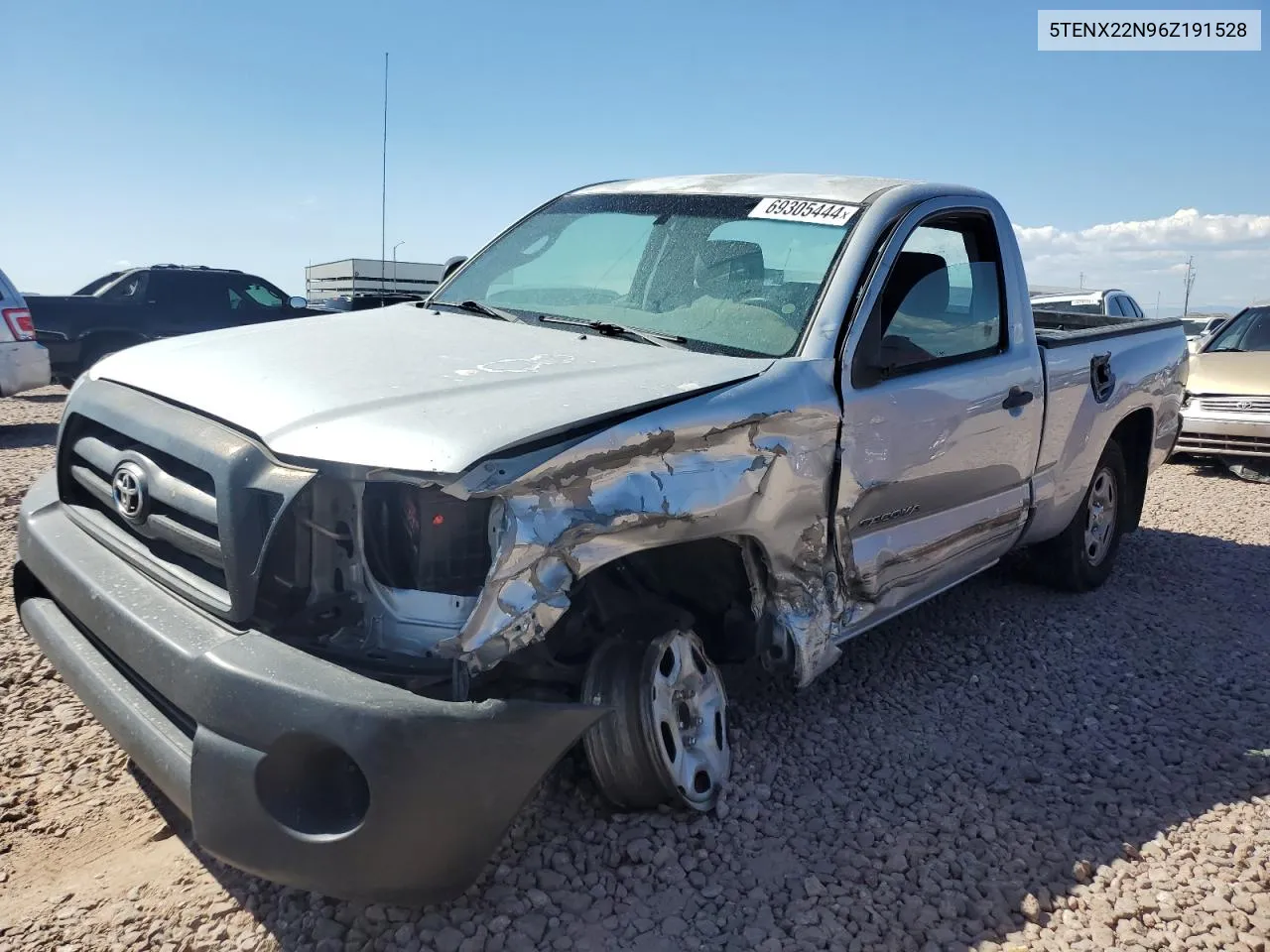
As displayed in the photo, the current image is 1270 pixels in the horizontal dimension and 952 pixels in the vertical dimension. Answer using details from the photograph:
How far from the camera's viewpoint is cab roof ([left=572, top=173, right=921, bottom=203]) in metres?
3.66

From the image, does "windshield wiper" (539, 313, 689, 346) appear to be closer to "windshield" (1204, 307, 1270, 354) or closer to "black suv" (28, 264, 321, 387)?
"windshield" (1204, 307, 1270, 354)

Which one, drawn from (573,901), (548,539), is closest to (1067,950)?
(573,901)

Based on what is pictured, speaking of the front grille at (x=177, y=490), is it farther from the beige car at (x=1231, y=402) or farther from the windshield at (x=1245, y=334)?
the windshield at (x=1245, y=334)

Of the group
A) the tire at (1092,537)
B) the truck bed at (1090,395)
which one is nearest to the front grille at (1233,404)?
the truck bed at (1090,395)

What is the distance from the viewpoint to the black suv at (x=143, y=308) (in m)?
Answer: 12.0

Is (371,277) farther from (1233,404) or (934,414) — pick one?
(934,414)

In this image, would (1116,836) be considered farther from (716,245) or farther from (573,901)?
(716,245)

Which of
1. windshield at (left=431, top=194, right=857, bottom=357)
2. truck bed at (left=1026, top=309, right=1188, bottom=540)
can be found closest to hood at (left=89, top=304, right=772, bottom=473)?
windshield at (left=431, top=194, right=857, bottom=357)

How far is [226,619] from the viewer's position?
2.29m

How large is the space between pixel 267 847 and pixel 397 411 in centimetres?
97

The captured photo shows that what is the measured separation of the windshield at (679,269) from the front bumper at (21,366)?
7684 mm

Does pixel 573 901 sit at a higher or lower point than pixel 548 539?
lower

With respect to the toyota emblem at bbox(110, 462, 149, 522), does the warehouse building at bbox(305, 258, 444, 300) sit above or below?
above

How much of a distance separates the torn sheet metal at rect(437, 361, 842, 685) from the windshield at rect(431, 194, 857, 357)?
37 centimetres
